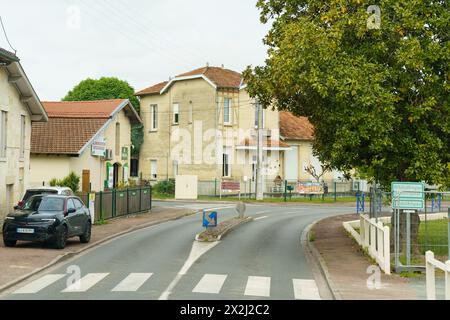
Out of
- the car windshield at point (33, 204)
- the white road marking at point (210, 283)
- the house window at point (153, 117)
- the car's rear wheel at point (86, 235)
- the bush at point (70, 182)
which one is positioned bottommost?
the white road marking at point (210, 283)

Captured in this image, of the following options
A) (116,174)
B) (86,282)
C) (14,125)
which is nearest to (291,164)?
(116,174)

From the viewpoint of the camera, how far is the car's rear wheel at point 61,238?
20.2m

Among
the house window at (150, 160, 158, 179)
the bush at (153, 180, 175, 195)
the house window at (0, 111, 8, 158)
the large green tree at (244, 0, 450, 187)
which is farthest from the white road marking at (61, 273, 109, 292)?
the house window at (150, 160, 158, 179)

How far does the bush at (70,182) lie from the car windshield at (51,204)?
39.0 feet

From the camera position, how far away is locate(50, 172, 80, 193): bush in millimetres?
33375

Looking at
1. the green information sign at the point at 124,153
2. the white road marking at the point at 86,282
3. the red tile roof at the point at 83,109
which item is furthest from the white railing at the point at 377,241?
the green information sign at the point at 124,153

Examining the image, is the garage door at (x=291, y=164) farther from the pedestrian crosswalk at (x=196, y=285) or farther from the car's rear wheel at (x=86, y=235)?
the pedestrian crosswalk at (x=196, y=285)

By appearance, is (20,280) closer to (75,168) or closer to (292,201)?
(75,168)

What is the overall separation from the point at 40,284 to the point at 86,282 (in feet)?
3.13

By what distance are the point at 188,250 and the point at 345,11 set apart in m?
8.51

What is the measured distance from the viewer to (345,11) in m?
18.2

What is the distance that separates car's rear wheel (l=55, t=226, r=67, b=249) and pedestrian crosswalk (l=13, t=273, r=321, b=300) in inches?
183

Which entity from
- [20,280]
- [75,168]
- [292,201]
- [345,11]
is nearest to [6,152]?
[75,168]

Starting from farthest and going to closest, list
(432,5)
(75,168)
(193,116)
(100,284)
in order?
(193,116), (75,168), (432,5), (100,284)
